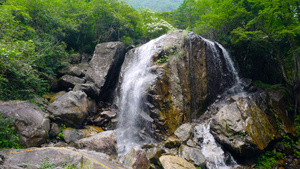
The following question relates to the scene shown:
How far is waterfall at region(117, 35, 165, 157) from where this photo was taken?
364 inches

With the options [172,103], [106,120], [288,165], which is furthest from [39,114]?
[288,165]

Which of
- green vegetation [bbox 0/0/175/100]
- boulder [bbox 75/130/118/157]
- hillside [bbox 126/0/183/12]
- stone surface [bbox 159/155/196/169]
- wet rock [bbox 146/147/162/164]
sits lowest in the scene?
boulder [bbox 75/130/118/157]

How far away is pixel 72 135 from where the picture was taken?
8664 millimetres

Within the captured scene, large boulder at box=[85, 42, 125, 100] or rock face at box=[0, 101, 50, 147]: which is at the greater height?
large boulder at box=[85, 42, 125, 100]

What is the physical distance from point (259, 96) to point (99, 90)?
39.1 feet

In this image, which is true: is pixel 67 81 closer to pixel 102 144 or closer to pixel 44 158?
pixel 102 144

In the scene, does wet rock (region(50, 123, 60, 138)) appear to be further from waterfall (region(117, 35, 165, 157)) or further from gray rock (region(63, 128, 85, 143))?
waterfall (region(117, 35, 165, 157))

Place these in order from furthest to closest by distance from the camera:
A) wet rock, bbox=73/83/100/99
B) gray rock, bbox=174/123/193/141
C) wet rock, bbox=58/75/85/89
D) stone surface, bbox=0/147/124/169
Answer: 1. wet rock, bbox=58/75/85/89
2. wet rock, bbox=73/83/100/99
3. gray rock, bbox=174/123/193/141
4. stone surface, bbox=0/147/124/169

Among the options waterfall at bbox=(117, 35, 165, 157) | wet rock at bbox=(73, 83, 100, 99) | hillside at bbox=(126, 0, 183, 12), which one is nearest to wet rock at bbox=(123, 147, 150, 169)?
waterfall at bbox=(117, 35, 165, 157)

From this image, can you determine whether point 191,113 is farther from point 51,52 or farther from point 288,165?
point 51,52

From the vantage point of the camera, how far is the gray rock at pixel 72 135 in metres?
8.43

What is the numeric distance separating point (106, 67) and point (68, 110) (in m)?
5.53

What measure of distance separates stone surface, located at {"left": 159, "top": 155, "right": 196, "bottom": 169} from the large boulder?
8416mm

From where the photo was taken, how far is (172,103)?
32.4 ft
